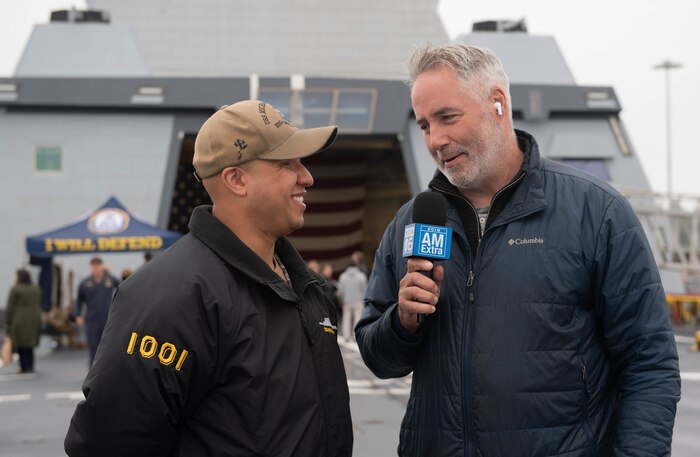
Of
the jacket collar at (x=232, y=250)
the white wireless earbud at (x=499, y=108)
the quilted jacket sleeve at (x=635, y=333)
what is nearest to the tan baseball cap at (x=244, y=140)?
the jacket collar at (x=232, y=250)

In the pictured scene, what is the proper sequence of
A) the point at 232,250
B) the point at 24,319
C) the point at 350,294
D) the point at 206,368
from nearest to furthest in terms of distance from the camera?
the point at 206,368 < the point at 232,250 < the point at 24,319 < the point at 350,294

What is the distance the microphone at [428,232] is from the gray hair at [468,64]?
1.31 ft

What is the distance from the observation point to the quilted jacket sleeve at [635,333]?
8.88 feet

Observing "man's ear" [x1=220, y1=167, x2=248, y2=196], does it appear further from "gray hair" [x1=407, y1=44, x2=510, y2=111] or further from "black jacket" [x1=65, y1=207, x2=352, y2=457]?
"gray hair" [x1=407, y1=44, x2=510, y2=111]

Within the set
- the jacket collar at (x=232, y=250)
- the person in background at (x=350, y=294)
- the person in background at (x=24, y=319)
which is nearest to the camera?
the jacket collar at (x=232, y=250)

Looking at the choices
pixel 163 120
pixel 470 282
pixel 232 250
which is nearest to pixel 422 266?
pixel 470 282

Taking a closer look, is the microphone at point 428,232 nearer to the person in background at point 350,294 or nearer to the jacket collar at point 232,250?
the jacket collar at point 232,250

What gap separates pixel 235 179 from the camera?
2760 mm

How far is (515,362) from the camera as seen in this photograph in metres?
2.83

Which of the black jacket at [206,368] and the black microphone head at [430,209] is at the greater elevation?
the black microphone head at [430,209]

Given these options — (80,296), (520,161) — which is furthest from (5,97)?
(520,161)

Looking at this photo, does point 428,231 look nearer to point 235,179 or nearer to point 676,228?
point 235,179

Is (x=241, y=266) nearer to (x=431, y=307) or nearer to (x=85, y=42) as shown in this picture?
(x=431, y=307)

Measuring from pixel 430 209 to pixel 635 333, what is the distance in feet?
2.48
